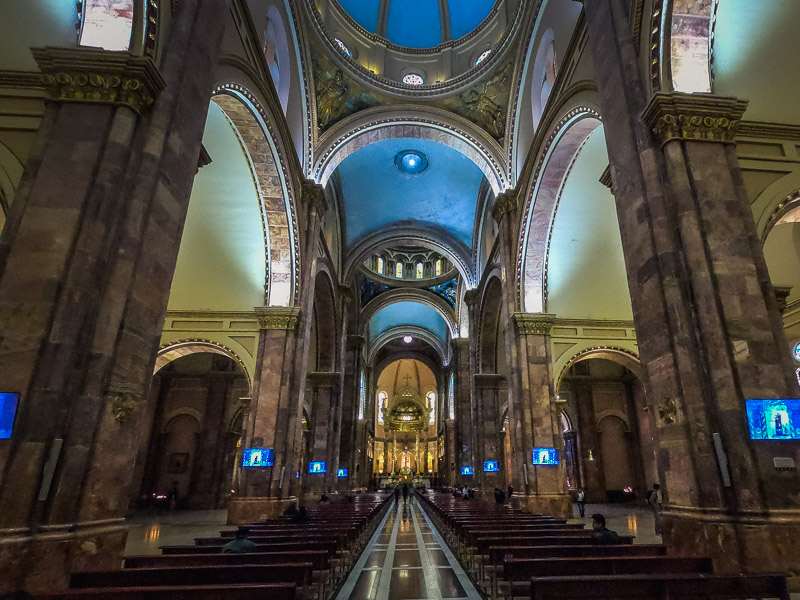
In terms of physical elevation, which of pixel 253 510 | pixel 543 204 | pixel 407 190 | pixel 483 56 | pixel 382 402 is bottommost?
pixel 253 510

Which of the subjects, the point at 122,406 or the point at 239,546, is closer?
the point at 239,546

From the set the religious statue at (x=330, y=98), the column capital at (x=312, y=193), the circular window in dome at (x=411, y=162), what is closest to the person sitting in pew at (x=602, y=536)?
the column capital at (x=312, y=193)

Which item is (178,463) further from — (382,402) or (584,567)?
(382,402)

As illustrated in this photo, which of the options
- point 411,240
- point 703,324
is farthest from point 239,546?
point 411,240

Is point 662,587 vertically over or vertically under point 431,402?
under

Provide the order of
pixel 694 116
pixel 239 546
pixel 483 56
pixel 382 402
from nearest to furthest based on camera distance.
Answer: pixel 239 546
pixel 694 116
pixel 483 56
pixel 382 402

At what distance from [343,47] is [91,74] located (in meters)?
13.4

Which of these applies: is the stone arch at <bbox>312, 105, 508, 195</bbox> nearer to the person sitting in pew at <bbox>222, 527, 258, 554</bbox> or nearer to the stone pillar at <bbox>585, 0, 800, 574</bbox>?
the stone pillar at <bbox>585, 0, 800, 574</bbox>

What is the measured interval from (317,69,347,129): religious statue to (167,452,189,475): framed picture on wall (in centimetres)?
1559

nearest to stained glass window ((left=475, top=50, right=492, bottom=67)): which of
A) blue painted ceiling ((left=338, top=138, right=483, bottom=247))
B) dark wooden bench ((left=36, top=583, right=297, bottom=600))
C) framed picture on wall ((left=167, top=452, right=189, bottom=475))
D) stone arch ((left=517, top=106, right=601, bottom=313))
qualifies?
blue painted ceiling ((left=338, top=138, right=483, bottom=247))

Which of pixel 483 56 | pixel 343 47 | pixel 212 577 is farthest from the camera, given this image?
pixel 483 56

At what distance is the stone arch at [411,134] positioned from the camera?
52.8 ft

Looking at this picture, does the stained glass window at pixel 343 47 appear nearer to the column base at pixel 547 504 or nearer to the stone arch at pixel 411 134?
the stone arch at pixel 411 134

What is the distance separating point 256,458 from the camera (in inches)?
454
